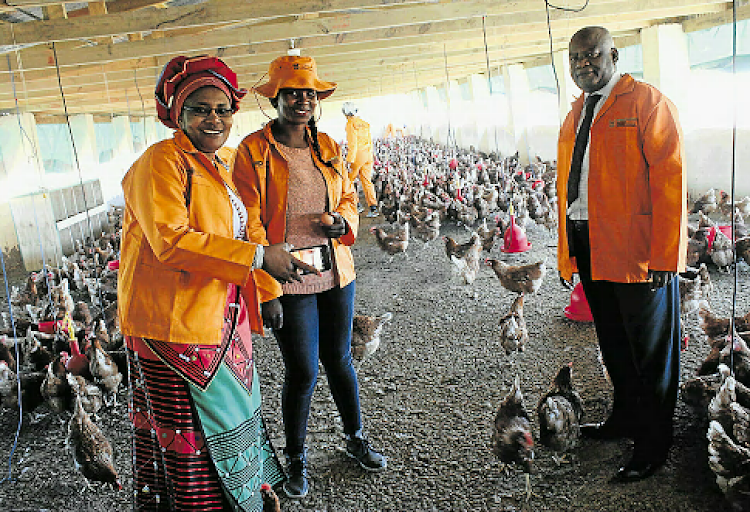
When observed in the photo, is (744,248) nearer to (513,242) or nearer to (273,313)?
(513,242)

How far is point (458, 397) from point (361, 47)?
409 centimetres

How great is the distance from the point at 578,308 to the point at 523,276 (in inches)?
16.8

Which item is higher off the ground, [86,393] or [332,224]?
[332,224]

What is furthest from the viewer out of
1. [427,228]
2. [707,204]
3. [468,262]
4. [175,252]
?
[427,228]

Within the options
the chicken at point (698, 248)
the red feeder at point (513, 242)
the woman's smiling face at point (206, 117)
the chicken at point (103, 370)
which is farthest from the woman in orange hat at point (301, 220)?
the red feeder at point (513, 242)

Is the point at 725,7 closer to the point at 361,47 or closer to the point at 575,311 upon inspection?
the point at 361,47

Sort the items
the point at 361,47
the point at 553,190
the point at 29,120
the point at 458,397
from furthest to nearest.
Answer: the point at 29,120
the point at 553,190
the point at 361,47
the point at 458,397

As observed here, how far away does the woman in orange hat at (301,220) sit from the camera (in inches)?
73.5

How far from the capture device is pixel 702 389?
2.27 metres

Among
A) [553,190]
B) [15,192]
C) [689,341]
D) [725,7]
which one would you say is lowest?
[689,341]

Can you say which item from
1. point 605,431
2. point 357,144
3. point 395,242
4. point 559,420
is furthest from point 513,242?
point 559,420

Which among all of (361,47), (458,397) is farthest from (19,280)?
(458,397)

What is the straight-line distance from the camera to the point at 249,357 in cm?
162

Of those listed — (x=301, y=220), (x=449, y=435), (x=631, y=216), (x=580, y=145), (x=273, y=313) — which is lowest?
(x=449, y=435)
